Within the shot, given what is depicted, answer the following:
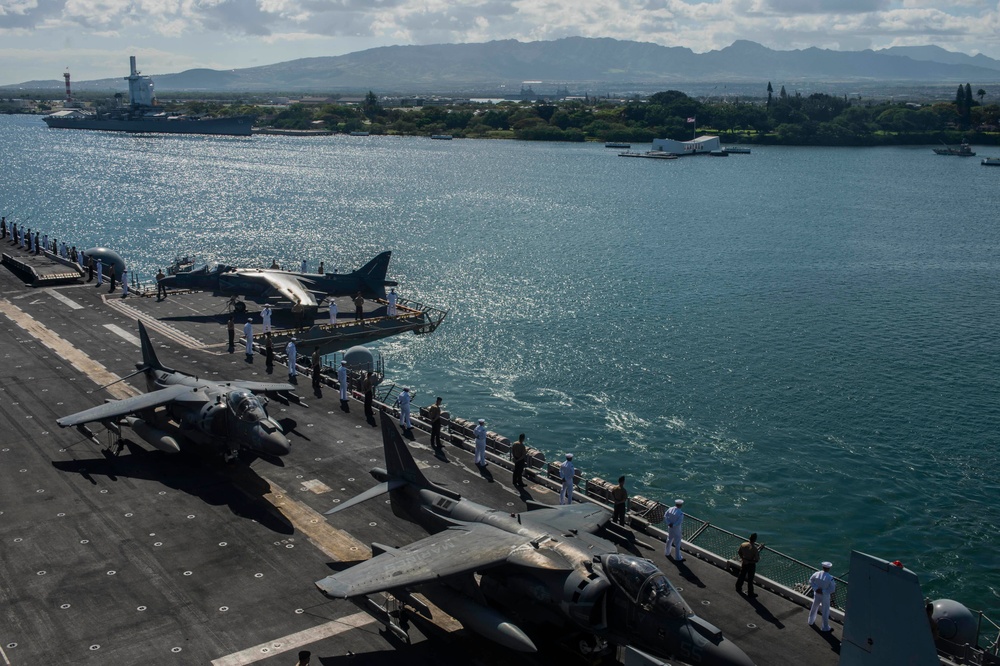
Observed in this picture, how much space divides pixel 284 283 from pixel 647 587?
46168 mm

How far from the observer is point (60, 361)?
45.6 metres

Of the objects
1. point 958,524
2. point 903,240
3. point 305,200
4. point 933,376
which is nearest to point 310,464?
point 958,524

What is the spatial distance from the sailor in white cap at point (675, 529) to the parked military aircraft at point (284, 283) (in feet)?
122

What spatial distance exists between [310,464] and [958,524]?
29.8 meters

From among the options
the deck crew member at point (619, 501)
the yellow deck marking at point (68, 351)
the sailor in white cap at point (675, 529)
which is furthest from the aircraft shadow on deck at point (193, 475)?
the sailor in white cap at point (675, 529)

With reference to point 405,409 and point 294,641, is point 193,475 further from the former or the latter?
point 294,641

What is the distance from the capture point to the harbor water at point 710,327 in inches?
1623

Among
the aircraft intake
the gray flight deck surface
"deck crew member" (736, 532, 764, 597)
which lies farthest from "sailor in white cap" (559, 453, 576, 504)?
the aircraft intake

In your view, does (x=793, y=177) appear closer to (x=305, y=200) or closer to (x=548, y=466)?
(x=305, y=200)

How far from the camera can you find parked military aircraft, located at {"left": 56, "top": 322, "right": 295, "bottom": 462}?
98.4ft

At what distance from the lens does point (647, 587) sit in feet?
62.8

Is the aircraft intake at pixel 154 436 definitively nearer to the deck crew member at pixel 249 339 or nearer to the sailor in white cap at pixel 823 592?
the deck crew member at pixel 249 339

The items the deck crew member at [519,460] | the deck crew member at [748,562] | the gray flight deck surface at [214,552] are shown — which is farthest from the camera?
the deck crew member at [519,460]

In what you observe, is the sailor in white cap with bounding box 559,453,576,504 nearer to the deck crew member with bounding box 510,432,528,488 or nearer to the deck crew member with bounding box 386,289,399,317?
the deck crew member with bounding box 510,432,528,488
